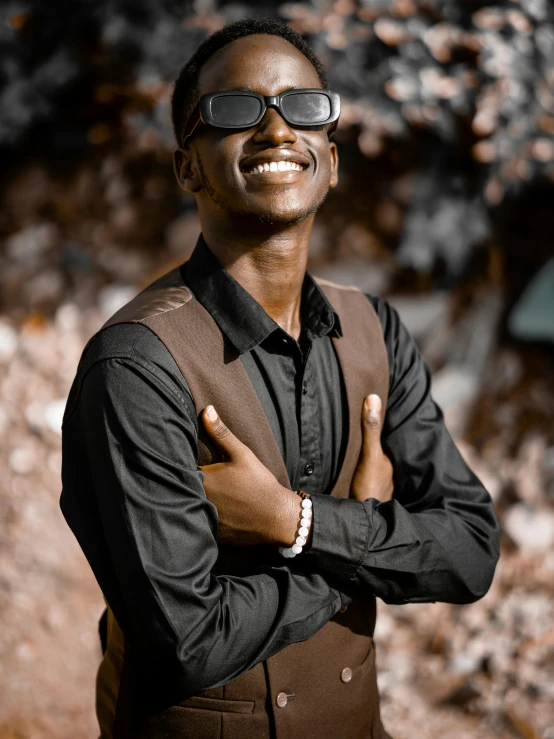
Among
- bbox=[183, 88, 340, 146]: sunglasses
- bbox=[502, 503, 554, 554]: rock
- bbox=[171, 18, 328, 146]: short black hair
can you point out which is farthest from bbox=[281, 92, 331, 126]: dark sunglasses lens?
bbox=[502, 503, 554, 554]: rock

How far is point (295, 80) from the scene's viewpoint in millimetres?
1424

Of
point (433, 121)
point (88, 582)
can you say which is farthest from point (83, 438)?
point (433, 121)

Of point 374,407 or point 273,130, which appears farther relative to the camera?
point 374,407

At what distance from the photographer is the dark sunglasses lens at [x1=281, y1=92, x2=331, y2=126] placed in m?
1.40

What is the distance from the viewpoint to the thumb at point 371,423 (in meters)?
1.55

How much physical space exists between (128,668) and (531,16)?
3008 mm

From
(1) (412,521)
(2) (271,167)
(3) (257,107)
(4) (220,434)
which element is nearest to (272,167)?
(2) (271,167)

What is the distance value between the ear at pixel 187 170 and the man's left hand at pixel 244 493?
474 millimetres

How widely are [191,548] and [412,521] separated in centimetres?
45

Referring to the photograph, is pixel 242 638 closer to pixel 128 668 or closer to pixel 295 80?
pixel 128 668

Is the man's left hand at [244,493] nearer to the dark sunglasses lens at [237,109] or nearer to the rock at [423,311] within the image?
the dark sunglasses lens at [237,109]

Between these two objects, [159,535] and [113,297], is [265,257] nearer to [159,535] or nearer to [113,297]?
[159,535]

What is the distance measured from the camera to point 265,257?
1492 millimetres

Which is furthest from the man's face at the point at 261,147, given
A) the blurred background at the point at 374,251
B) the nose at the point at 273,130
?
the blurred background at the point at 374,251
